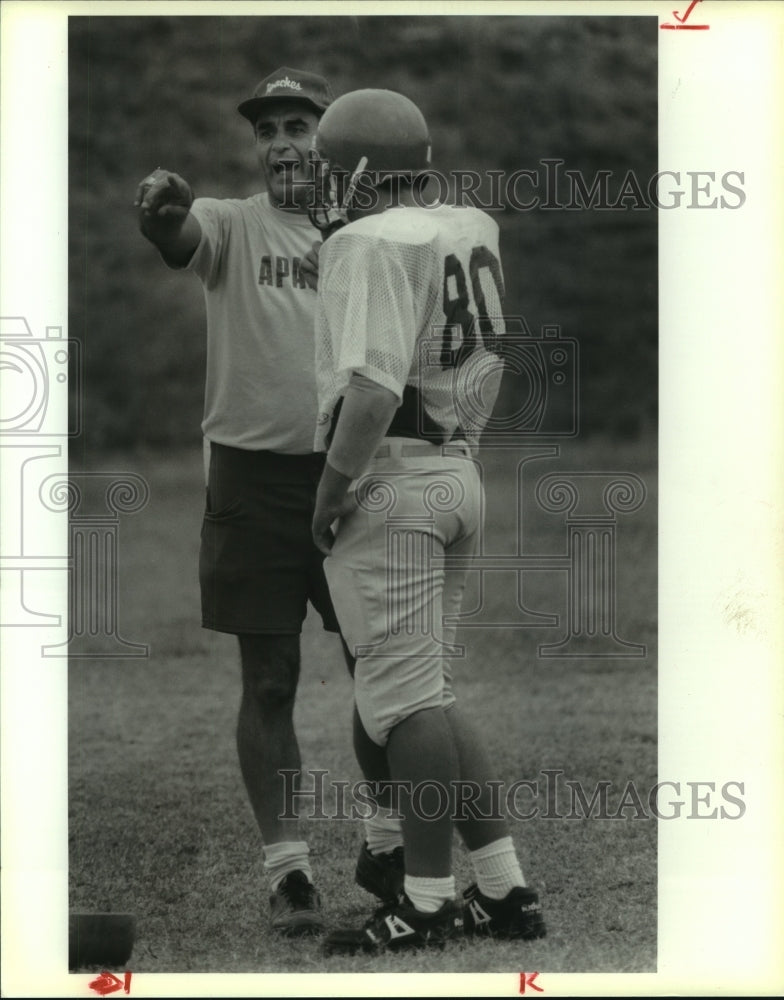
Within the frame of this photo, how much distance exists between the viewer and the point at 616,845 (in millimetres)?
4387

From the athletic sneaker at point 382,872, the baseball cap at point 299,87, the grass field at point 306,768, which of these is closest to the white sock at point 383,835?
the athletic sneaker at point 382,872

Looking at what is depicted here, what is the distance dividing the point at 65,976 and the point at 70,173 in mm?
1724

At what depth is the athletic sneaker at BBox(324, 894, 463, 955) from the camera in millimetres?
3795

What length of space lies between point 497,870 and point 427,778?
11.2 inches

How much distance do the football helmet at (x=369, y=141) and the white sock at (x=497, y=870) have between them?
138cm

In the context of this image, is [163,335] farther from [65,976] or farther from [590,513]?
[65,976]

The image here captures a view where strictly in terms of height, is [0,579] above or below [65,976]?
above

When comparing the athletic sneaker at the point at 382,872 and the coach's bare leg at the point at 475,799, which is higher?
the coach's bare leg at the point at 475,799

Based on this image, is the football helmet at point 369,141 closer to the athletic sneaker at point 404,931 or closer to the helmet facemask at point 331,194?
the helmet facemask at point 331,194

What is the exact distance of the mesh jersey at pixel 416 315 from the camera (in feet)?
12.1

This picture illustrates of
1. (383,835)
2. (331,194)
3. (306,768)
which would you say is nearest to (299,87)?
(331,194)

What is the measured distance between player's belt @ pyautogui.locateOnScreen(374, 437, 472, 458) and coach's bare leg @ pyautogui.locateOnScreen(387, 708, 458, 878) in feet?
1.76

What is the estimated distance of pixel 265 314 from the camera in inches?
161

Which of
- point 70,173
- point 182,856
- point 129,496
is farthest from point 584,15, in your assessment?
point 182,856
